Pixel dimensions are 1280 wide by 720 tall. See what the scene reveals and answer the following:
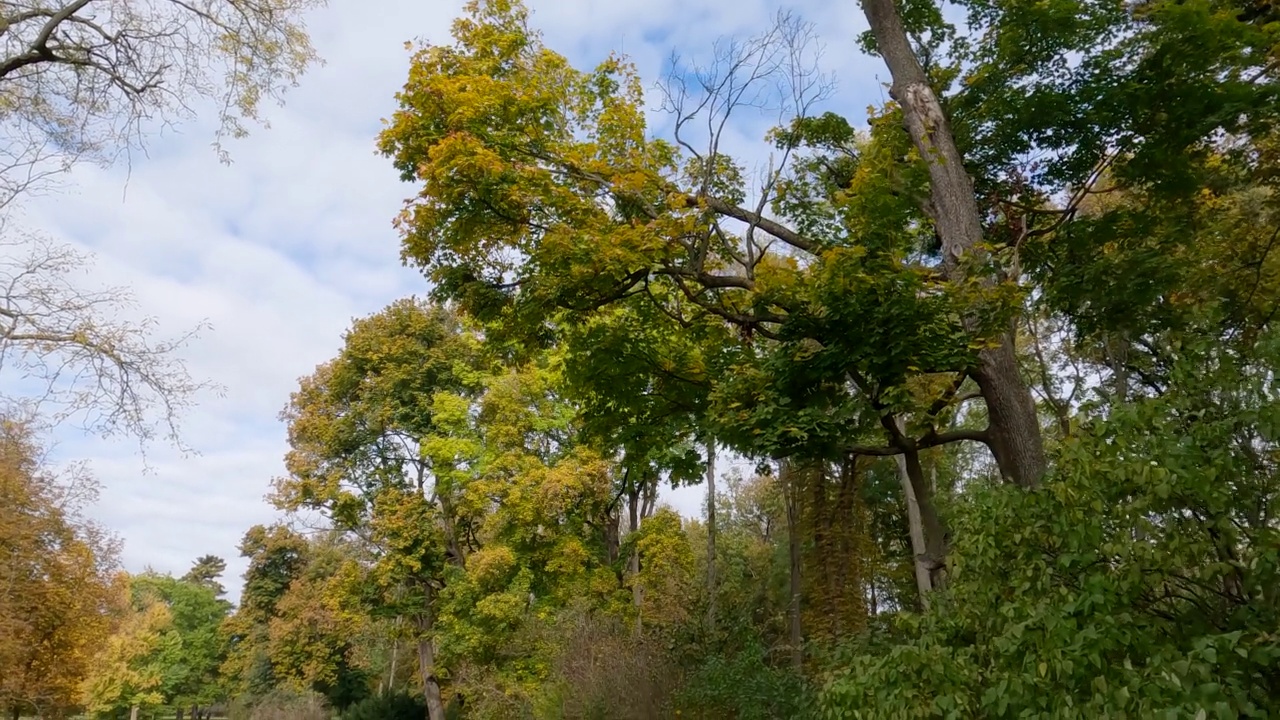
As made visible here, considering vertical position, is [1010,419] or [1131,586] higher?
[1010,419]

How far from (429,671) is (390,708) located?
7.67ft

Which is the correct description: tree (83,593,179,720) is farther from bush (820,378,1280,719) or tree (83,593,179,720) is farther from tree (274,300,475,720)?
bush (820,378,1280,719)

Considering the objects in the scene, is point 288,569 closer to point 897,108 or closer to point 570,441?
point 570,441

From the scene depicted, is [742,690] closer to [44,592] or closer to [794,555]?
[794,555]

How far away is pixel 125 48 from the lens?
20.0 feet

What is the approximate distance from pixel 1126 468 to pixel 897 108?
17.8 feet

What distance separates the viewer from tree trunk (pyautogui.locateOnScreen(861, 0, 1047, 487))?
6.01m

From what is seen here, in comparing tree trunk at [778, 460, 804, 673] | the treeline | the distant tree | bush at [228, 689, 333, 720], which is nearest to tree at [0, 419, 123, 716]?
the treeline

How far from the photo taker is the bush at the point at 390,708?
2072cm

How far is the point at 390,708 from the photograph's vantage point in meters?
20.8

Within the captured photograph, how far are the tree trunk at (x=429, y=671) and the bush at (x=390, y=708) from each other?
1479 mm

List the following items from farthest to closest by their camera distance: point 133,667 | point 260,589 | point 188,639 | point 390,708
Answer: point 188,639 < point 133,667 < point 260,589 < point 390,708

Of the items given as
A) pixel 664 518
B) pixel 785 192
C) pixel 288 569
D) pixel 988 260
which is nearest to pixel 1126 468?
pixel 988 260

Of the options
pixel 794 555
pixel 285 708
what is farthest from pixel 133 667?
pixel 794 555
